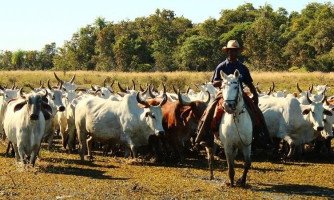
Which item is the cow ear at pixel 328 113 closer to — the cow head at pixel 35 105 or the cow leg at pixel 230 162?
the cow leg at pixel 230 162

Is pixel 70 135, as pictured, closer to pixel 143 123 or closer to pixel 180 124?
pixel 143 123

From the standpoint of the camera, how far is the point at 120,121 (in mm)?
13250

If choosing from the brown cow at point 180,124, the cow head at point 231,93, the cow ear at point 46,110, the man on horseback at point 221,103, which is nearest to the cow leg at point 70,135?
the brown cow at point 180,124

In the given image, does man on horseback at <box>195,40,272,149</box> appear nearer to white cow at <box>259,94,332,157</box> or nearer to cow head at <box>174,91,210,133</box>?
cow head at <box>174,91,210,133</box>

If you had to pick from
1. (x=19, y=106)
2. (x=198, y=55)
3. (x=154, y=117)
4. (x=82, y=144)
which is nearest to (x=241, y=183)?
(x=154, y=117)

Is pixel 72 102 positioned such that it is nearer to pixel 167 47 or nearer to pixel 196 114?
pixel 196 114

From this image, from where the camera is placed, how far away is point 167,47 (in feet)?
217

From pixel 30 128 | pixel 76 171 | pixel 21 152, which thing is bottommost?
pixel 76 171

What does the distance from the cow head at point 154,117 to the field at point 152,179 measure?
2.46 feet

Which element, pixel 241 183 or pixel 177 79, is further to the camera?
pixel 177 79

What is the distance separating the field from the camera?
29.5 feet

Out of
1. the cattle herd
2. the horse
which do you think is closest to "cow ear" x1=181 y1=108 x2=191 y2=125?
the cattle herd

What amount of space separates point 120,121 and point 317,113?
15.0 ft

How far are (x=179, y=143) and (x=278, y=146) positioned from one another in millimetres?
2657
